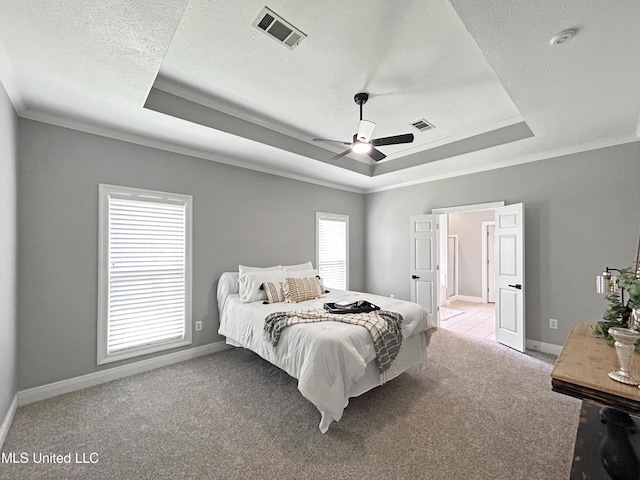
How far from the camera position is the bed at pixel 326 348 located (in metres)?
A: 2.18

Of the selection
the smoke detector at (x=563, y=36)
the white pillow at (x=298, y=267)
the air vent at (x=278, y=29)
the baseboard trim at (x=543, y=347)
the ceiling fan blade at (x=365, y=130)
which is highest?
the air vent at (x=278, y=29)

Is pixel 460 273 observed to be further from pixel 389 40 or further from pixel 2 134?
pixel 2 134

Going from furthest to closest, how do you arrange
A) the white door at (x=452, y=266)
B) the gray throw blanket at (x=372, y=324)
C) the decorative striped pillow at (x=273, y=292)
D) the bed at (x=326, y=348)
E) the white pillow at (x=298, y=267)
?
the white door at (x=452, y=266) → the white pillow at (x=298, y=267) → the decorative striped pillow at (x=273, y=292) → the gray throw blanket at (x=372, y=324) → the bed at (x=326, y=348)

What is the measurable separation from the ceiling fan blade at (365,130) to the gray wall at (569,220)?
8.88 ft

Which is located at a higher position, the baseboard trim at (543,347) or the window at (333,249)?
the window at (333,249)

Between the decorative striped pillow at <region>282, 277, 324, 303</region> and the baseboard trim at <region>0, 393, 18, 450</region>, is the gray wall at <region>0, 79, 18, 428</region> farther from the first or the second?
the decorative striped pillow at <region>282, 277, 324, 303</region>

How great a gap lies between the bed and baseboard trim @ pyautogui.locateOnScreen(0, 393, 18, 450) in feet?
6.13

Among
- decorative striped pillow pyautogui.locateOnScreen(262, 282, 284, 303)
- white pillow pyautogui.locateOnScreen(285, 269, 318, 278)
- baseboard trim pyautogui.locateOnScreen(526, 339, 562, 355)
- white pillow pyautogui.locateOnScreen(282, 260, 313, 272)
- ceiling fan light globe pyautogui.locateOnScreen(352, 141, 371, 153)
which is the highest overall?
ceiling fan light globe pyautogui.locateOnScreen(352, 141, 371, 153)

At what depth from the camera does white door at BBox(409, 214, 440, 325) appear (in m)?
5.00

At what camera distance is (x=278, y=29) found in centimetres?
205

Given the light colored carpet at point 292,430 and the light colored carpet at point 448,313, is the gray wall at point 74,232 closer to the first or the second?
the light colored carpet at point 292,430

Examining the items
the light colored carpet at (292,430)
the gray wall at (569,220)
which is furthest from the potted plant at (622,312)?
the gray wall at (569,220)

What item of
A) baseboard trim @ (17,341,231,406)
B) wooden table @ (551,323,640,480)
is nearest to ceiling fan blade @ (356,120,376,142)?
wooden table @ (551,323,640,480)

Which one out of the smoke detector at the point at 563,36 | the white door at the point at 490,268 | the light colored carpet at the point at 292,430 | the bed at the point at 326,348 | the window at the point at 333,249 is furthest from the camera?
the white door at the point at 490,268
